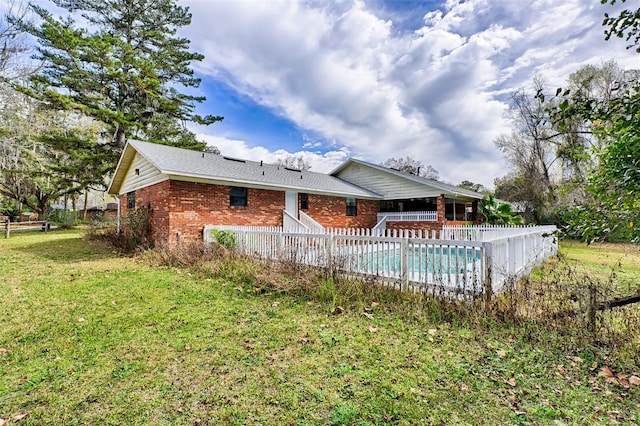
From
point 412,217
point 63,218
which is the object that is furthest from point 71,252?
point 63,218

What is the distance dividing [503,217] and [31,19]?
35122 millimetres

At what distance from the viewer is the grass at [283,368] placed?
8.30 feet

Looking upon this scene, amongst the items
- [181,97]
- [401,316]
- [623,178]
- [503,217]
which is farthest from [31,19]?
[503,217]

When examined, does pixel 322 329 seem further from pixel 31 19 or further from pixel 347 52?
pixel 31 19

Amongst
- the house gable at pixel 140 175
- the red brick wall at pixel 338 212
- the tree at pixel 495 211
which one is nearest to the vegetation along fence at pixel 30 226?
the house gable at pixel 140 175

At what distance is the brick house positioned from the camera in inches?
457

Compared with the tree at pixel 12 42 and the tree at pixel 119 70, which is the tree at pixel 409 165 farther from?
the tree at pixel 12 42

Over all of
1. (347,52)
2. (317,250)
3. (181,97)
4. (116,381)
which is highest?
(181,97)

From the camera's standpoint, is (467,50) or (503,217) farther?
(503,217)

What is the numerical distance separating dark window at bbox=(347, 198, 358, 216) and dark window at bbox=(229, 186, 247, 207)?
26.0 ft

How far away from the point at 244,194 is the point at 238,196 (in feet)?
1.10

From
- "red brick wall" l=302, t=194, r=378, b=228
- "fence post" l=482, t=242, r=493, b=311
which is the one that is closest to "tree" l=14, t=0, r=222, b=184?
"red brick wall" l=302, t=194, r=378, b=228

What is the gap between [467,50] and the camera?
9516 millimetres

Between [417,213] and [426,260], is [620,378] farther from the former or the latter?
[417,213]
